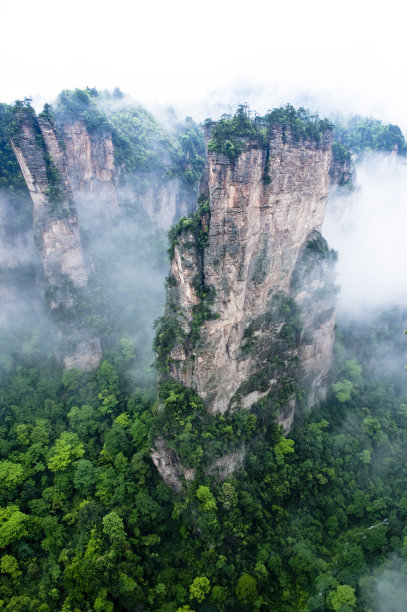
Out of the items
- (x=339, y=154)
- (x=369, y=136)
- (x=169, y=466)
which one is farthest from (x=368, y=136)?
(x=169, y=466)

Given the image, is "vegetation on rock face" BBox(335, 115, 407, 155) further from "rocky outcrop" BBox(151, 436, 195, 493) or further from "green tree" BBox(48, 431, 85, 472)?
"green tree" BBox(48, 431, 85, 472)

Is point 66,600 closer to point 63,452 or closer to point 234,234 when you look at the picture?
point 63,452

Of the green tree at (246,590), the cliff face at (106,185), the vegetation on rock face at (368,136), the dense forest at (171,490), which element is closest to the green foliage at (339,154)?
the dense forest at (171,490)

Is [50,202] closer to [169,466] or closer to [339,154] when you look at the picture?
[169,466]

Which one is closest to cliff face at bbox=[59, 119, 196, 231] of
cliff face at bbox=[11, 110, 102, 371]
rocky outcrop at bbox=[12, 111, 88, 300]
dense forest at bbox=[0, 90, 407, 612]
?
dense forest at bbox=[0, 90, 407, 612]


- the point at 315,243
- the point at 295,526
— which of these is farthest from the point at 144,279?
the point at 295,526

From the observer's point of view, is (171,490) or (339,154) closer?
(171,490)
